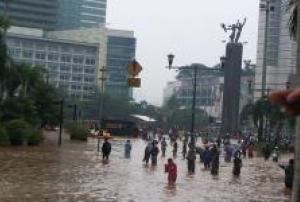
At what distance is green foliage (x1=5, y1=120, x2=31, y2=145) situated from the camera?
46.2 m

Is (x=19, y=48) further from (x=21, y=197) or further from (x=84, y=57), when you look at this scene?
(x=21, y=197)

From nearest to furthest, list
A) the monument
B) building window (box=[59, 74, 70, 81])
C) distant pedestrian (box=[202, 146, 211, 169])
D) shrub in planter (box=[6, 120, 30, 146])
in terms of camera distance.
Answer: distant pedestrian (box=[202, 146, 211, 169]) → shrub in planter (box=[6, 120, 30, 146]) → the monument → building window (box=[59, 74, 70, 81])

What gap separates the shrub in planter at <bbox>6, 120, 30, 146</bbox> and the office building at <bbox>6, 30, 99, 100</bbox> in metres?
135

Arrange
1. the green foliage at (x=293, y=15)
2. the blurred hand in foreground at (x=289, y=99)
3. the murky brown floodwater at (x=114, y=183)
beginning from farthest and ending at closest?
the murky brown floodwater at (x=114, y=183), the green foliage at (x=293, y=15), the blurred hand in foreground at (x=289, y=99)

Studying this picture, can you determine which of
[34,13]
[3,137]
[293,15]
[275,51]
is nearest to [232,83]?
[275,51]

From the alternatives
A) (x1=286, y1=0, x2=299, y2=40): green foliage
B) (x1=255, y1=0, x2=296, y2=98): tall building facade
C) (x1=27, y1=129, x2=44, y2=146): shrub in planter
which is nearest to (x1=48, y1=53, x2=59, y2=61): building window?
(x1=255, y1=0, x2=296, y2=98): tall building facade

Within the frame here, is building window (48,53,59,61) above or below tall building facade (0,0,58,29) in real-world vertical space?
below

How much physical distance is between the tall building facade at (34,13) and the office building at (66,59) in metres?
8.06

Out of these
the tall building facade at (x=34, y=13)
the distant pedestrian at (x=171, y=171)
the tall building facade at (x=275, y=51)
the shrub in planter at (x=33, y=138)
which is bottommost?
the distant pedestrian at (x=171, y=171)

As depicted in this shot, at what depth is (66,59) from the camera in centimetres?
18838

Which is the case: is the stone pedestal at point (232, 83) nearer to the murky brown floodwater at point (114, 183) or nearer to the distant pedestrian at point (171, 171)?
the murky brown floodwater at point (114, 183)

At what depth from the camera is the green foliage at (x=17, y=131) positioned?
46.2m

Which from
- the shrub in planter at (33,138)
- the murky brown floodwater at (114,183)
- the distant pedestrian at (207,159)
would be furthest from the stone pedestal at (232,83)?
the murky brown floodwater at (114,183)

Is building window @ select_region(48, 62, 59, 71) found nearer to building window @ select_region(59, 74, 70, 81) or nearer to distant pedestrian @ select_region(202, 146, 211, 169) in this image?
building window @ select_region(59, 74, 70, 81)
